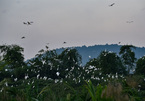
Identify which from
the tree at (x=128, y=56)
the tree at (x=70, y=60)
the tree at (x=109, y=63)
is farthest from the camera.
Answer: the tree at (x=128, y=56)

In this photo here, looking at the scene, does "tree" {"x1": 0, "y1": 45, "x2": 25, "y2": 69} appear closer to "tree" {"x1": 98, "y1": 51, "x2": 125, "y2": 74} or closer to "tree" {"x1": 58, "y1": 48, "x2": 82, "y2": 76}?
"tree" {"x1": 58, "y1": 48, "x2": 82, "y2": 76}

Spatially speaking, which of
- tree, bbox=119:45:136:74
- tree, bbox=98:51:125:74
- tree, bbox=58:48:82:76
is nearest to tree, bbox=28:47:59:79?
tree, bbox=58:48:82:76

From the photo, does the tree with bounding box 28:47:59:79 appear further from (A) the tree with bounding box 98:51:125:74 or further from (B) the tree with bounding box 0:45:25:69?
(A) the tree with bounding box 98:51:125:74

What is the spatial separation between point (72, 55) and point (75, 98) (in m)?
38.7

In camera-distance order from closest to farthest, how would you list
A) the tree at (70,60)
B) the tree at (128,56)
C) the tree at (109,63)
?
the tree at (109,63) → the tree at (70,60) → the tree at (128,56)

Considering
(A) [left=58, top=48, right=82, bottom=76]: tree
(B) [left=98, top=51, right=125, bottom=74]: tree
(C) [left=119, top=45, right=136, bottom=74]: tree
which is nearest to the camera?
(B) [left=98, top=51, right=125, bottom=74]: tree

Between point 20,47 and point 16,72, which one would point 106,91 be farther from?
point 20,47

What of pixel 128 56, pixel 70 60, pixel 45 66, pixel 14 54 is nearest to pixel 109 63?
pixel 128 56

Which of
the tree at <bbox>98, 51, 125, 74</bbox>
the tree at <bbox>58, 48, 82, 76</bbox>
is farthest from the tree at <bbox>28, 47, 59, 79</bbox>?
the tree at <bbox>98, 51, 125, 74</bbox>

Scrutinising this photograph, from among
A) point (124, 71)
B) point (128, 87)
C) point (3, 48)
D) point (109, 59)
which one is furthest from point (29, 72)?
point (128, 87)

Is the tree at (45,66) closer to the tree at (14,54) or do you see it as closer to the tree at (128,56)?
the tree at (14,54)

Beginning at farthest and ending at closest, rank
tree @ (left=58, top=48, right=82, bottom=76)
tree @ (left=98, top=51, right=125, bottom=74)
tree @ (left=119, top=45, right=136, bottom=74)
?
tree @ (left=119, top=45, right=136, bottom=74) → tree @ (left=58, top=48, right=82, bottom=76) → tree @ (left=98, top=51, right=125, bottom=74)

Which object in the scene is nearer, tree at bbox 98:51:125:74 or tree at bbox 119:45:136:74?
tree at bbox 98:51:125:74

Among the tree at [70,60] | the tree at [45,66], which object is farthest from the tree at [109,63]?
the tree at [45,66]
